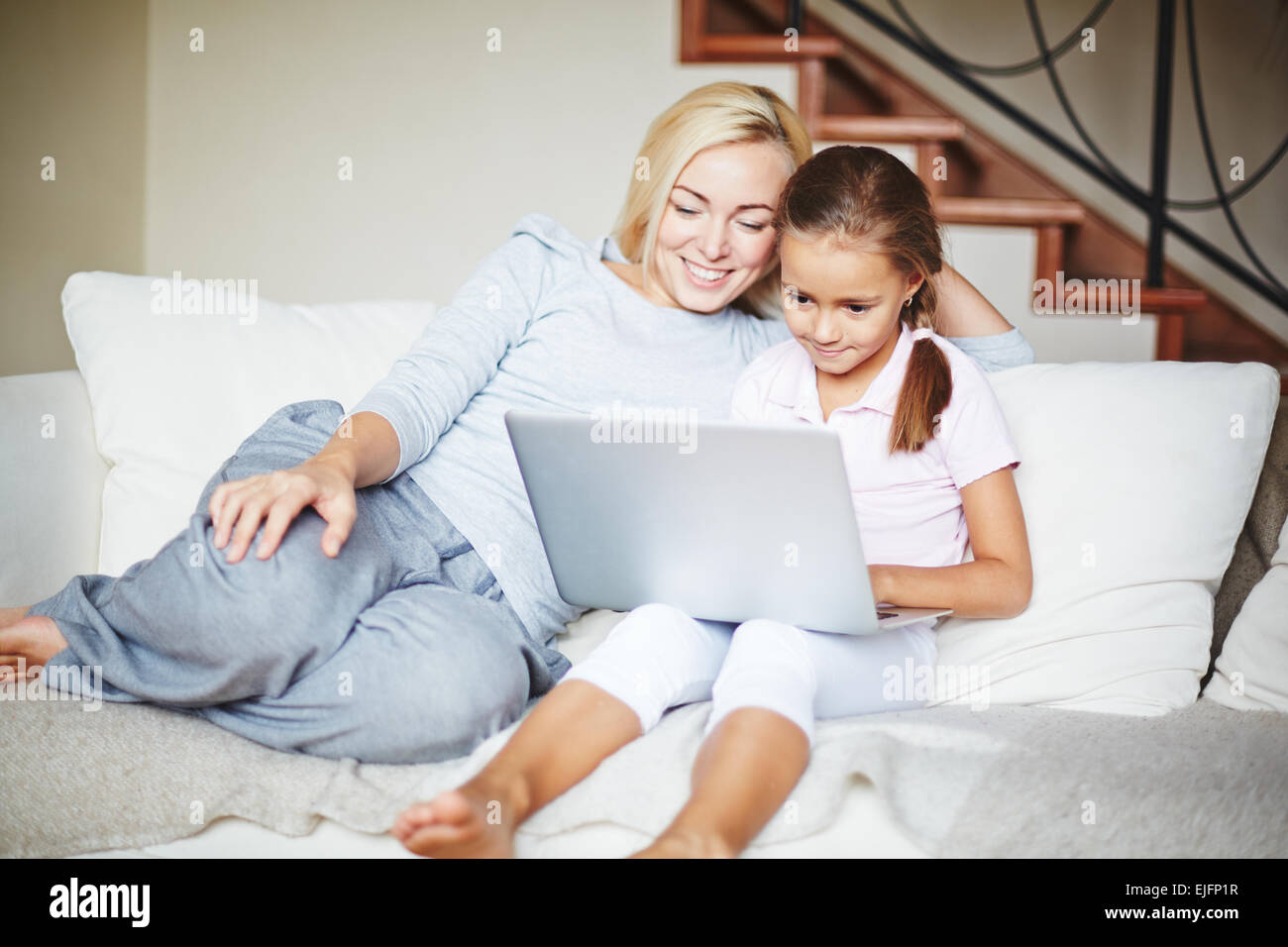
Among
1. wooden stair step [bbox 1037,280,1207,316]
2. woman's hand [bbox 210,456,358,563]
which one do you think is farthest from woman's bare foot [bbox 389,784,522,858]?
wooden stair step [bbox 1037,280,1207,316]

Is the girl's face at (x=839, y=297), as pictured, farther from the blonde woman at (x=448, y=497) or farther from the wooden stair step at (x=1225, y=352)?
the wooden stair step at (x=1225, y=352)

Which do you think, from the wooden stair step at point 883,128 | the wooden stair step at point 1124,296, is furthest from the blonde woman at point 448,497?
the wooden stair step at point 1124,296

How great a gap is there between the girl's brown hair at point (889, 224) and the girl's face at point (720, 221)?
0.59ft

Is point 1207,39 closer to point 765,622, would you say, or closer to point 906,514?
point 906,514

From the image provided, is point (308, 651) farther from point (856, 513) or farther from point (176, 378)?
point (176, 378)

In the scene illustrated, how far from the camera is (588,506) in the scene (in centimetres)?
115

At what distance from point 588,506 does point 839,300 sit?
39cm

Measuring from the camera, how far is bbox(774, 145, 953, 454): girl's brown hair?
4.12ft

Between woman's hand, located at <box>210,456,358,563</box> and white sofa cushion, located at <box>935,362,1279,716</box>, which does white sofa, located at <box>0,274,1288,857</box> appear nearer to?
white sofa cushion, located at <box>935,362,1279,716</box>

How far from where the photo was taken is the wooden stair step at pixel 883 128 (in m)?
2.26

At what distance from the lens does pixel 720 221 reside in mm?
1524

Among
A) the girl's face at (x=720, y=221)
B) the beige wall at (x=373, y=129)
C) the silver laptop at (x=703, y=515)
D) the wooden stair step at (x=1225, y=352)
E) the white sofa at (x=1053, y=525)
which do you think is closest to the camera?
the silver laptop at (x=703, y=515)

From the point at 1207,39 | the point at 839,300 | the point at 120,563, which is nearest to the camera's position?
the point at 839,300
